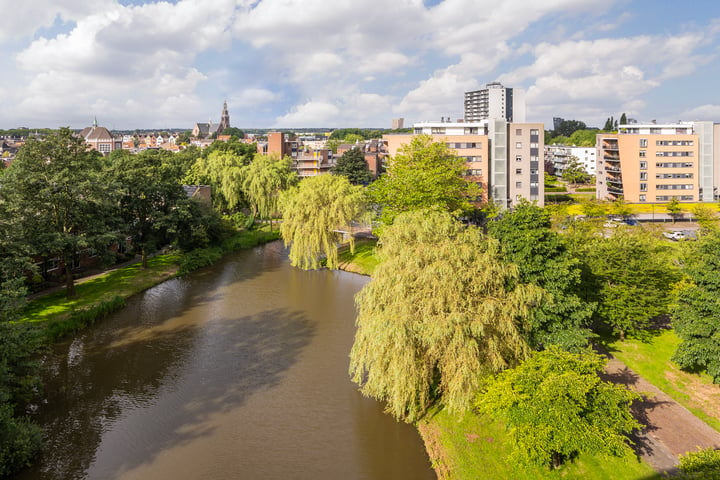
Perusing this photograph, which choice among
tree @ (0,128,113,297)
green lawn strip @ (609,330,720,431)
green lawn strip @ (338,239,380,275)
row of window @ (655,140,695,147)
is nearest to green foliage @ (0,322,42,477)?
tree @ (0,128,113,297)

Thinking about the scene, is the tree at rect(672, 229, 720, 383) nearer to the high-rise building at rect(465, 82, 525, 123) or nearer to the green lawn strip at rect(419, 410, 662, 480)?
the green lawn strip at rect(419, 410, 662, 480)

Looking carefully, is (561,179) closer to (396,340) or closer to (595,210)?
(595,210)

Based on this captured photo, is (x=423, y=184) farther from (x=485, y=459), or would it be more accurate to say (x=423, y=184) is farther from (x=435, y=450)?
(x=485, y=459)

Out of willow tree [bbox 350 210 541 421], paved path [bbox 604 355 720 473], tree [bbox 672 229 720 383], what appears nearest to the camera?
paved path [bbox 604 355 720 473]

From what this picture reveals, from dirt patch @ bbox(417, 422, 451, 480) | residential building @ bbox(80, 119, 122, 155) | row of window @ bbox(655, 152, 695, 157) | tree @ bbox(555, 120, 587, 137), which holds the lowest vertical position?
dirt patch @ bbox(417, 422, 451, 480)

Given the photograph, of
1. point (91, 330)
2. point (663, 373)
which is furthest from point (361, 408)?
point (91, 330)

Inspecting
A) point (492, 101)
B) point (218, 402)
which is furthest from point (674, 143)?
point (492, 101)

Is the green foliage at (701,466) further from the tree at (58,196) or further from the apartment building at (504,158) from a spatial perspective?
the apartment building at (504,158)
